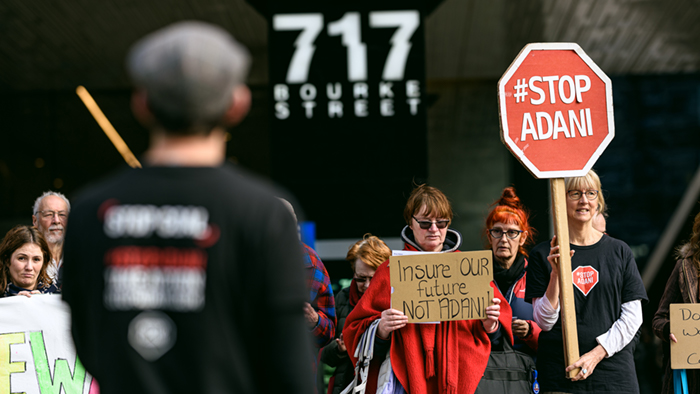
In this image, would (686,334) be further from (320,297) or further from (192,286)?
(192,286)

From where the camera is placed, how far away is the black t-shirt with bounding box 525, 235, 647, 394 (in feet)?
9.73

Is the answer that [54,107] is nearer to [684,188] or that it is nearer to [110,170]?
[110,170]

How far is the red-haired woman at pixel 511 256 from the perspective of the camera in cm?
349

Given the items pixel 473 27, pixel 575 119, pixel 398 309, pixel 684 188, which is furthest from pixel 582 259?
pixel 684 188

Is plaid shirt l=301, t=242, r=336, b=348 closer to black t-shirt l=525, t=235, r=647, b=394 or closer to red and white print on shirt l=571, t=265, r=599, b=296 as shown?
black t-shirt l=525, t=235, r=647, b=394

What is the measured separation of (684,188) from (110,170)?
9062 mm

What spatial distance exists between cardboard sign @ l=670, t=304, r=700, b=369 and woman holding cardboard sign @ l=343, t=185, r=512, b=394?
791 millimetres

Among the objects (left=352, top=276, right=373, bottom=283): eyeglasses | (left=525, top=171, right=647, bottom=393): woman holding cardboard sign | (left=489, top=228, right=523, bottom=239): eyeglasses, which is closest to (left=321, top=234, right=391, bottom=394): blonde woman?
(left=352, top=276, right=373, bottom=283): eyeglasses

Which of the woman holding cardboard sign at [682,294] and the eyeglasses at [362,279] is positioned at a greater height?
the eyeglasses at [362,279]

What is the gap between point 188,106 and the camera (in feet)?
3.79

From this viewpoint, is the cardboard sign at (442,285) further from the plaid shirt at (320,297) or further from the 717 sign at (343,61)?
the 717 sign at (343,61)

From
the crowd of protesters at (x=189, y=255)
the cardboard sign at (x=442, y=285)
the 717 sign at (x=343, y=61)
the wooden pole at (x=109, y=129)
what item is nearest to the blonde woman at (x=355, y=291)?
the cardboard sign at (x=442, y=285)

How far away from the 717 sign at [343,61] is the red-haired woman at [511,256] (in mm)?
2689

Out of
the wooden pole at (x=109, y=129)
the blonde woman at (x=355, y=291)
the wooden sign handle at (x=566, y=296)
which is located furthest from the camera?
the wooden pole at (x=109, y=129)
